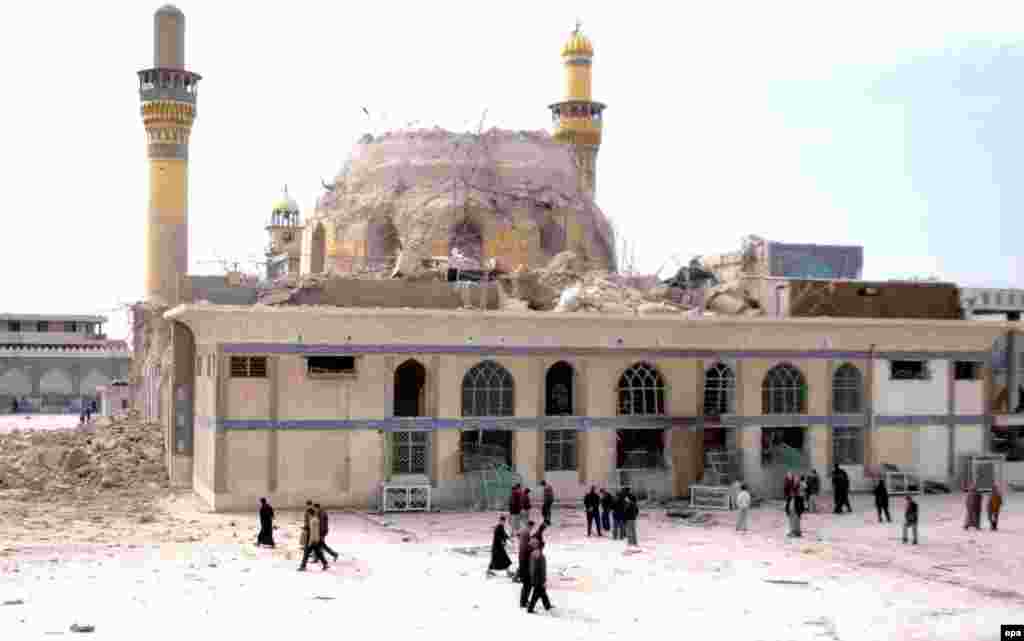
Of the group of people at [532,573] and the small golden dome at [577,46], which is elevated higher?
the small golden dome at [577,46]

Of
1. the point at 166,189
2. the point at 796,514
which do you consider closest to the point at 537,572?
the point at 796,514

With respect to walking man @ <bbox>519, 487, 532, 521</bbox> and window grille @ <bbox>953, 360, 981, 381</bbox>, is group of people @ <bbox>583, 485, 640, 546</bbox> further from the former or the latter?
window grille @ <bbox>953, 360, 981, 381</bbox>

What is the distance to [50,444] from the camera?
132 feet

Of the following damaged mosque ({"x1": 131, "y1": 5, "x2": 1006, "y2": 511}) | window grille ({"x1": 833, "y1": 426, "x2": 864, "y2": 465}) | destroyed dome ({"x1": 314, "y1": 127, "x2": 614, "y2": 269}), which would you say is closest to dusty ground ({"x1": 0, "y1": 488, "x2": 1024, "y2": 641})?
damaged mosque ({"x1": 131, "y1": 5, "x2": 1006, "y2": 511})

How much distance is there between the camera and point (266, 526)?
2239 cm

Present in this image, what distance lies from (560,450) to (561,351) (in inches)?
89.7

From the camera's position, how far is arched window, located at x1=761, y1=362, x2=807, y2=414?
31.5m

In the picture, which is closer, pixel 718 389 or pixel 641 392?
pixel 641 392

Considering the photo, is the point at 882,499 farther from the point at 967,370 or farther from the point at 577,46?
Result: the point at 577,46

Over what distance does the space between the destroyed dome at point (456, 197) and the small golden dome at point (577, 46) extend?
12566 millimetres

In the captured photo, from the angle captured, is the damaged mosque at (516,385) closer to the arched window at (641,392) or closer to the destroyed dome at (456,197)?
the arched window at (641,392)

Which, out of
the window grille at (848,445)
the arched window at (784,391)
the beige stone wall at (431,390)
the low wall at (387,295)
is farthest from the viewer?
the window grille at (848,445)

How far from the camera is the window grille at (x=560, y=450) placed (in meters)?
29.8

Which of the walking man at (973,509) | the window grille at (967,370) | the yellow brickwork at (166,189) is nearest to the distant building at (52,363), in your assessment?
the yellow brickwork at (166,189)
